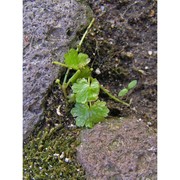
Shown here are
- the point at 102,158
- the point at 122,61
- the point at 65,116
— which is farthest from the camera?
the point at 122,61

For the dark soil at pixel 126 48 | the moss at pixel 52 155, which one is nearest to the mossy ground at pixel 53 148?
the moss at pixel 52 155

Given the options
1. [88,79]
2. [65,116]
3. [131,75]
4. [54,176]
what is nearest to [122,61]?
[131,75]

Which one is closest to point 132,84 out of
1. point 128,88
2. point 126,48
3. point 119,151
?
point 128,88

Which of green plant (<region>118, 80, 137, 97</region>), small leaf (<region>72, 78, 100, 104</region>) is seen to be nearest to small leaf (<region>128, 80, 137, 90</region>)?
green plant (<region>118, 80, 137, 97</region>)

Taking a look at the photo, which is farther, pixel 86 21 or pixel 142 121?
pixel 86 21

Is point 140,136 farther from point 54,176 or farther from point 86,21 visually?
point 86,21
